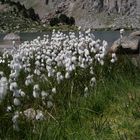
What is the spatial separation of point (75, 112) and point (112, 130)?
3.78 feet

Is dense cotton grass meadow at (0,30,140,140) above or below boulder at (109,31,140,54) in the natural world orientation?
below

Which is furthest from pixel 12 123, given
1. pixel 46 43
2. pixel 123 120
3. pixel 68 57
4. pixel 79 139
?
pixel 46 43

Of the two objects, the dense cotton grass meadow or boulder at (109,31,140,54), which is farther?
boulder at (109,31,140,54)

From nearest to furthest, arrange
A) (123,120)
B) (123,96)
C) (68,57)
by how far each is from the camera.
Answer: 1. (123,120)
2. (123,96)
3. (68,57)

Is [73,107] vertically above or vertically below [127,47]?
below

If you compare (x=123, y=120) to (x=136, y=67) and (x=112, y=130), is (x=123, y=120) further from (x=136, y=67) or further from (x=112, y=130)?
(x=136, y=67)

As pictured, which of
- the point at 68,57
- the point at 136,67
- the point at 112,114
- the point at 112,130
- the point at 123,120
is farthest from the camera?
the point at 136,67

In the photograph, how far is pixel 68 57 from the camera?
11.5 m

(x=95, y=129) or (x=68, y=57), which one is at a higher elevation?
(x=68, y=57)

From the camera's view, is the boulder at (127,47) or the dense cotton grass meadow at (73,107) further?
the boulder at (127,47)

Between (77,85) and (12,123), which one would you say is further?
(77,85)

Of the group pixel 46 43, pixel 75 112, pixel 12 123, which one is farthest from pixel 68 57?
pixel 46 43

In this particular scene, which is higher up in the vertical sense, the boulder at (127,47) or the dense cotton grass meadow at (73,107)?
the boulder at (127,47)

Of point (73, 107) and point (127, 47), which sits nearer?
point (73, 107)
